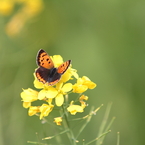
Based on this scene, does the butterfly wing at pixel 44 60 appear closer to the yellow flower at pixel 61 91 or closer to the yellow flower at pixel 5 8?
the yellow flower at pixel 61 91

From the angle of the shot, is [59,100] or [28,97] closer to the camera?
[59,100]

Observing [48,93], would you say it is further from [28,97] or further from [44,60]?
[44,60]

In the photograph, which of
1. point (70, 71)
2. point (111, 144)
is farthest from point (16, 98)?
point (70, 71)

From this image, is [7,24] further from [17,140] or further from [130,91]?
[130,91]

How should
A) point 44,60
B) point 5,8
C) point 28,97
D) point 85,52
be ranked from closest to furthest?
point 28,97, point 44,60, point 5,8, point 85,52

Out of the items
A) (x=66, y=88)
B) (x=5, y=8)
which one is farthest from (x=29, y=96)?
(x=5, y=8)

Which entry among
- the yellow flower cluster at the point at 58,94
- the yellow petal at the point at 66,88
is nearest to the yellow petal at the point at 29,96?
the yellow flower cluster at the point at 58,94

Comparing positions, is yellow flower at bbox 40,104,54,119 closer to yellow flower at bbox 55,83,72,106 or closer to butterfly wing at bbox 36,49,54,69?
yellow flower at bbox 55,83,72,106
